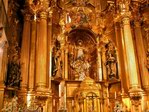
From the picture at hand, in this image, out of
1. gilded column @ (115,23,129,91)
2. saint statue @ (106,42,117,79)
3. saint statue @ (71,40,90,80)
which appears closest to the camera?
gilded column @ (115,23,129,91)

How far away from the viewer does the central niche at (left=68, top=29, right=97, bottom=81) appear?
581 inches

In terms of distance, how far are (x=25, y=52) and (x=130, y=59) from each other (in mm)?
5737

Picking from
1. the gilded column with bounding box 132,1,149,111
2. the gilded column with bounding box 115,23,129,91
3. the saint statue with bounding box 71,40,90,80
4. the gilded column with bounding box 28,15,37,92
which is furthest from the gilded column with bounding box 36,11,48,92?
the gilded column with bounding box 132,1,149,111

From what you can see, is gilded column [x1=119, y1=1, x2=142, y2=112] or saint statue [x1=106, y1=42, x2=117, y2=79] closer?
gilded column [x1=119, y1=1, x2=142, y2=112]

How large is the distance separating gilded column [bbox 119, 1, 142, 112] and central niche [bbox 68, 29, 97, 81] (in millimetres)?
2303

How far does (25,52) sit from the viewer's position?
1329 cm

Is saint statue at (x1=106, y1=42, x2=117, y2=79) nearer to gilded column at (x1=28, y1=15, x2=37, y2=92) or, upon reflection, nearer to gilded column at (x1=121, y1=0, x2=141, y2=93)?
gilded column at (x1=121, y1=0, x2=141, y2=93)

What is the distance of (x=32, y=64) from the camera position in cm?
1312

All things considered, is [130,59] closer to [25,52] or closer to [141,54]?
[141,54]

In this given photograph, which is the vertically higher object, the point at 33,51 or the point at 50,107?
the point at 33,51

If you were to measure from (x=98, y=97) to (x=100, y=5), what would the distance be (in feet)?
21.0

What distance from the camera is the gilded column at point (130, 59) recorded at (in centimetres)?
1255

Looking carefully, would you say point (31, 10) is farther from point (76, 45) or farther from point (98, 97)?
point (98, 97)

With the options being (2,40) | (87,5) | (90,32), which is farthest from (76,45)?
(2,40)
